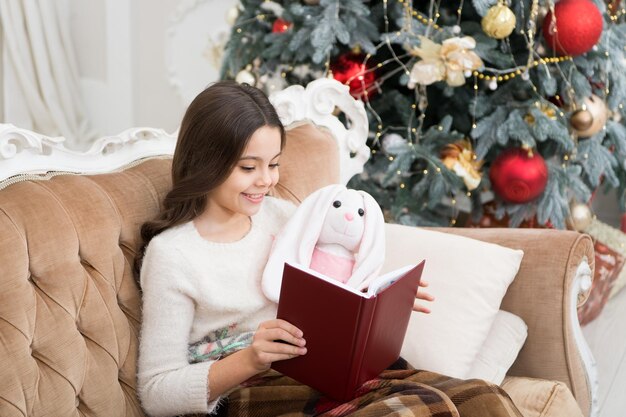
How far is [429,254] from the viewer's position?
5.82 ft

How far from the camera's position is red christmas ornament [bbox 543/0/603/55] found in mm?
2393

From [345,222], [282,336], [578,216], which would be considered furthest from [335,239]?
[578,216]

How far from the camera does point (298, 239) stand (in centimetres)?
155

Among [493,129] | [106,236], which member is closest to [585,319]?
[493,129]

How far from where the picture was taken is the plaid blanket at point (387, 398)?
4.25ft

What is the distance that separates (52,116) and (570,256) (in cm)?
313

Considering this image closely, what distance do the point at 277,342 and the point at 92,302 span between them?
1.09 ft

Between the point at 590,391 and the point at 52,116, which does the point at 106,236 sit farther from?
the point at 52,116

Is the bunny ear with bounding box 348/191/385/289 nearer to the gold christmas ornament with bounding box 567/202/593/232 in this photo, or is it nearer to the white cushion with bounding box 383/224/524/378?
the white cushion with bounding box 383/224/524/378

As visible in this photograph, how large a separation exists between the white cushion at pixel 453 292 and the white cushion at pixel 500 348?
0.03 meters

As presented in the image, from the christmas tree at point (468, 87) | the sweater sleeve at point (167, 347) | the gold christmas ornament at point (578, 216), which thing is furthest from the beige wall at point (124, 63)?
the sweater sleeve at point (167, 347)

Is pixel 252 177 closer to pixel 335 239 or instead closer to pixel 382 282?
pixel 335 239

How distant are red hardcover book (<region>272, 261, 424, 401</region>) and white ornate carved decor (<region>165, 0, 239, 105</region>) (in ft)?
9.03

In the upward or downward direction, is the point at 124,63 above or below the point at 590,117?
below
